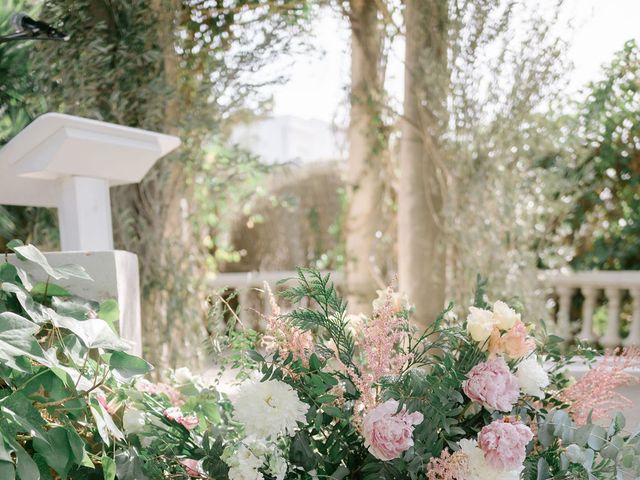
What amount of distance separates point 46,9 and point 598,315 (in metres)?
3.48

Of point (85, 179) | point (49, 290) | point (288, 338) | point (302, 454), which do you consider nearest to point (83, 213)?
point (85, 179)

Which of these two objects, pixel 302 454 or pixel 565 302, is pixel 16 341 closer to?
pixel 302 454

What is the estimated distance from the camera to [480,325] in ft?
2.85

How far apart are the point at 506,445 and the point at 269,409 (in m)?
0.29

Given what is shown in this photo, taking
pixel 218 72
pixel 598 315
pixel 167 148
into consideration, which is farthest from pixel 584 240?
pixel 167 148

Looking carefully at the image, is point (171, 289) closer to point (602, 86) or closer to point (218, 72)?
point (218, 72)

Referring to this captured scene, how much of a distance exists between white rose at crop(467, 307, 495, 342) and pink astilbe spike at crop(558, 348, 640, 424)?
0.66 ft

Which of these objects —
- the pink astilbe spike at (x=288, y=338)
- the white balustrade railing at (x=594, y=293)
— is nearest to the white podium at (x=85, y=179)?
the pink astilbe spike at (x=288, y=338)

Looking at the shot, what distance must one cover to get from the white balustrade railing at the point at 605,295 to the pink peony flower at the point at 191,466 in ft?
9.41

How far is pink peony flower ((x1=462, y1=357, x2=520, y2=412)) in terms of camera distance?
814mm

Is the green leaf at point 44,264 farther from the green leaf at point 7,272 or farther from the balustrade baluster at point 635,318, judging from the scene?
the balustrade baluster at point 635,318

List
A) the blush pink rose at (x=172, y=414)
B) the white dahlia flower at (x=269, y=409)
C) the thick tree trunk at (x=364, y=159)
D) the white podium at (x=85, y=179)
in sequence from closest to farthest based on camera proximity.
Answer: the white dahlia flower at (x=269, y=409)
the blush pink rose at (x=172, y=414)
the white podium at (x=85, y=179)
the thick tree trunk at (x=364, y=159)

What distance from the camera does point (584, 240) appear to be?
13.0ft

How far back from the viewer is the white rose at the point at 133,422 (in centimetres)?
94
